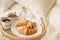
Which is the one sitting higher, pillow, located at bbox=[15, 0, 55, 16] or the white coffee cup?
pillow, located at bbox=[15, 0, 55, 16]

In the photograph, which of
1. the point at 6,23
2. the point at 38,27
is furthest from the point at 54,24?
the point at 6,23

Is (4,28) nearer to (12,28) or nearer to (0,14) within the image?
(12,28)

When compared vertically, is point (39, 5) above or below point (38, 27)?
above

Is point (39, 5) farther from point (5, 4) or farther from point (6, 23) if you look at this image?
point (6, 23)

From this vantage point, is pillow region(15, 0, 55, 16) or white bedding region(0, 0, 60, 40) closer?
white bedding region(0, 0, 60, 40)

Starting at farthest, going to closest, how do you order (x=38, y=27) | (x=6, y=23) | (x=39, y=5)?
(x=39, y=5)
(x=38, y=27)
(x=6, y=23)

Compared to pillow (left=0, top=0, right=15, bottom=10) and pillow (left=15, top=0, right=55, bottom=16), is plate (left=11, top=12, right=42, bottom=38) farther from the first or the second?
pillow (left=0, top=0, right=15, bottom=10)

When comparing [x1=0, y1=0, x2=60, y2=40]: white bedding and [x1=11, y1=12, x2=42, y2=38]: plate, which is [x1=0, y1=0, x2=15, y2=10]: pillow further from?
[x1=11, y1=12, x2=42, y2=38]: plate

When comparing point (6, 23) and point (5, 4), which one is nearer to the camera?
point (6, 23)

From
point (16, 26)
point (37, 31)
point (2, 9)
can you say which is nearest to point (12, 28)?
point (16, 26)

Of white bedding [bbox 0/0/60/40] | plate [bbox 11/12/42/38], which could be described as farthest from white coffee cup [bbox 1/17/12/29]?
white bedding [bbox 0/0/60/40]

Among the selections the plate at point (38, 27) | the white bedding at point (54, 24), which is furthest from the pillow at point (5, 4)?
the plate at point (38, 27)

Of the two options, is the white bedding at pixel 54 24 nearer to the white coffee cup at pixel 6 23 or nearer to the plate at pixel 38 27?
the plate at pixel 38 27

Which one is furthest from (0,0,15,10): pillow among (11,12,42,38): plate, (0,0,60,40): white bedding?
(11,12,42,38): plate
